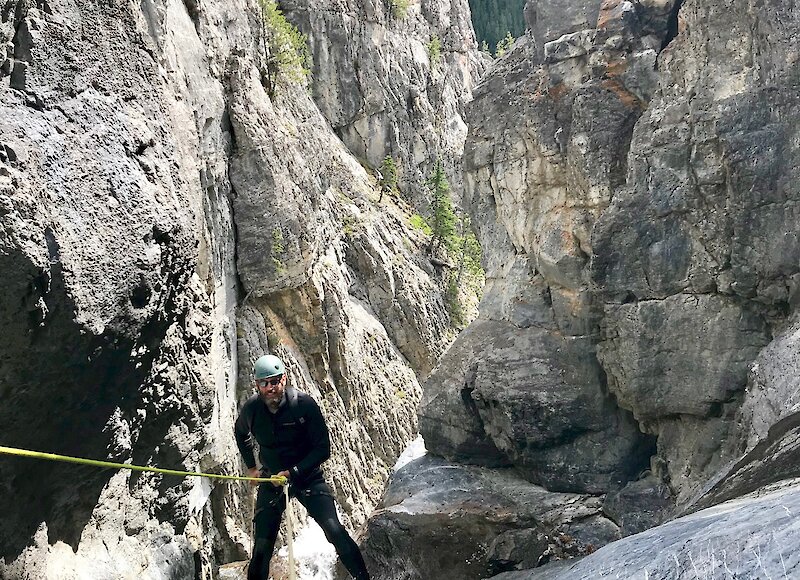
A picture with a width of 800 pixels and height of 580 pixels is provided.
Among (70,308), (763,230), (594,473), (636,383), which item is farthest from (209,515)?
(763,230)

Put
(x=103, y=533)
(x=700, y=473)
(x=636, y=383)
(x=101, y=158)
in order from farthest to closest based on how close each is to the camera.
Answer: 1. (x=636, y=383)
2. (x=700, y=473)
3. (x=103, y=533)
4. (x=101, y=158)

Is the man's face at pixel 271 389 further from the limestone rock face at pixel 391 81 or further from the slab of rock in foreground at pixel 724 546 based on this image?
the limestone rock face at pixel 391 81

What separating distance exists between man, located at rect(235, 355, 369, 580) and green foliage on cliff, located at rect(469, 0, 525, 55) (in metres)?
61.6

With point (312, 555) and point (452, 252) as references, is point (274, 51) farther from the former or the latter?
point (312, 555)

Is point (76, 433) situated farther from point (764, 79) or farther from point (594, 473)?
point (764, 79)

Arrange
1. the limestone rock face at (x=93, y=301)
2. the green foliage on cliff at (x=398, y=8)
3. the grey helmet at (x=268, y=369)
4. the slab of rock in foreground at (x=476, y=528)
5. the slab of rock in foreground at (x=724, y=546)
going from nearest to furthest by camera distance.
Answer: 1. the slab of rock in foreground at (x=724, y=546)
2. the limestone rock face at (x=93, y=301)
3. the grey helmet at (x=268, y=369)
4. the slab of rock in foreground at (x=476, y=528)
5. the green foliage on cliff at (x=398, y=8)

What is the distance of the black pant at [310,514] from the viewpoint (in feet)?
18.4

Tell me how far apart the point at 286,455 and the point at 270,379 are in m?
0.74

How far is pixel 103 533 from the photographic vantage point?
4.45 metres

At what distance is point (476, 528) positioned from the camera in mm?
8227

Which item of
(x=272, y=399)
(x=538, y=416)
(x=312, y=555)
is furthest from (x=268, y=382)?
(x=312, y=555)

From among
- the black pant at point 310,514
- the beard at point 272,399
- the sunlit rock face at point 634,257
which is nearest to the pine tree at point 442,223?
the sunlit rock face at point 634,257

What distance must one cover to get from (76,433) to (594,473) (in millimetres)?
6711

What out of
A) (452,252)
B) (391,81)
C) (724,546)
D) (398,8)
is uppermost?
(398,8)
